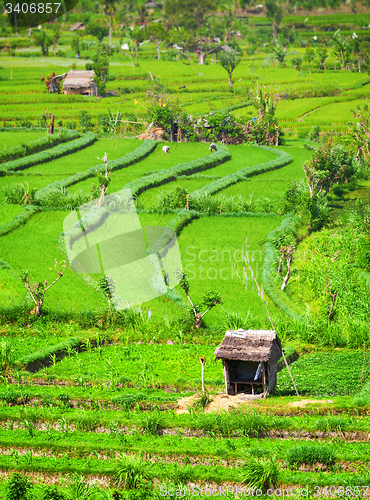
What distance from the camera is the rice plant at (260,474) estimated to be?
34.5 ft

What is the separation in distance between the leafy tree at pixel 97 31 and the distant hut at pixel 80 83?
17284 mm

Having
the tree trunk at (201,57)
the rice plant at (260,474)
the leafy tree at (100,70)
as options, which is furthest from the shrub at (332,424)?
the tree trunk at (201,57)

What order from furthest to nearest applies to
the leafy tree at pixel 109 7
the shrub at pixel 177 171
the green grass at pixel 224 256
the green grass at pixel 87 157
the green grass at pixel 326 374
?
the leafy tree at pixel 109 7
the green grass at pixel 87 157
the shrub at pixel 177 171
the green grass at pixel 224 256
the green grass at pixel 326 374

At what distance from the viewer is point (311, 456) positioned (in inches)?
432

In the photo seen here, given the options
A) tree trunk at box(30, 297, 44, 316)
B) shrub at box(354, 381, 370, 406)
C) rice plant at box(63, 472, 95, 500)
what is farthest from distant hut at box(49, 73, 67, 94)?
rice plant at box(63, 472, 95, 500)

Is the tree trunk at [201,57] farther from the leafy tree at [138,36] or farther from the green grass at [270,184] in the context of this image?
the green grass at [270,184]

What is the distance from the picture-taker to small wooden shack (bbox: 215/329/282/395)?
13.8 metres

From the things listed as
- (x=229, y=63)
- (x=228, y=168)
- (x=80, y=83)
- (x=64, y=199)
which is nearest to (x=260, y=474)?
(x=64, y=199)

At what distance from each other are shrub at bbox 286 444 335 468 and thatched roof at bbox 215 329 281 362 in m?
2.75

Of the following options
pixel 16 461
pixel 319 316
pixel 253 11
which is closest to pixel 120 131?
pixel 319 316

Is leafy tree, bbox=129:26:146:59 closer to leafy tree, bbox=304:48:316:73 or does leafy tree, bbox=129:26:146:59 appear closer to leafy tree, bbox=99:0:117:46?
leafy tree, bbox=99:0:117:46

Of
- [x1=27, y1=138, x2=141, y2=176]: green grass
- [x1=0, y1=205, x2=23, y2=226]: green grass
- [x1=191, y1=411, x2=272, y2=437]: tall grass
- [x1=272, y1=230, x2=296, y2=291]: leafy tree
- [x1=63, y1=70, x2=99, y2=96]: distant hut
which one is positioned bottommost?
[x1=191, y1=411, x2=272, y2=437]: tall grass

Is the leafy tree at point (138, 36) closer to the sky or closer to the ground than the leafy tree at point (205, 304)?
closer to the sky

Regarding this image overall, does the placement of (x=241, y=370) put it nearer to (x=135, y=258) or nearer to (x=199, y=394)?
(x=199, y=394)
